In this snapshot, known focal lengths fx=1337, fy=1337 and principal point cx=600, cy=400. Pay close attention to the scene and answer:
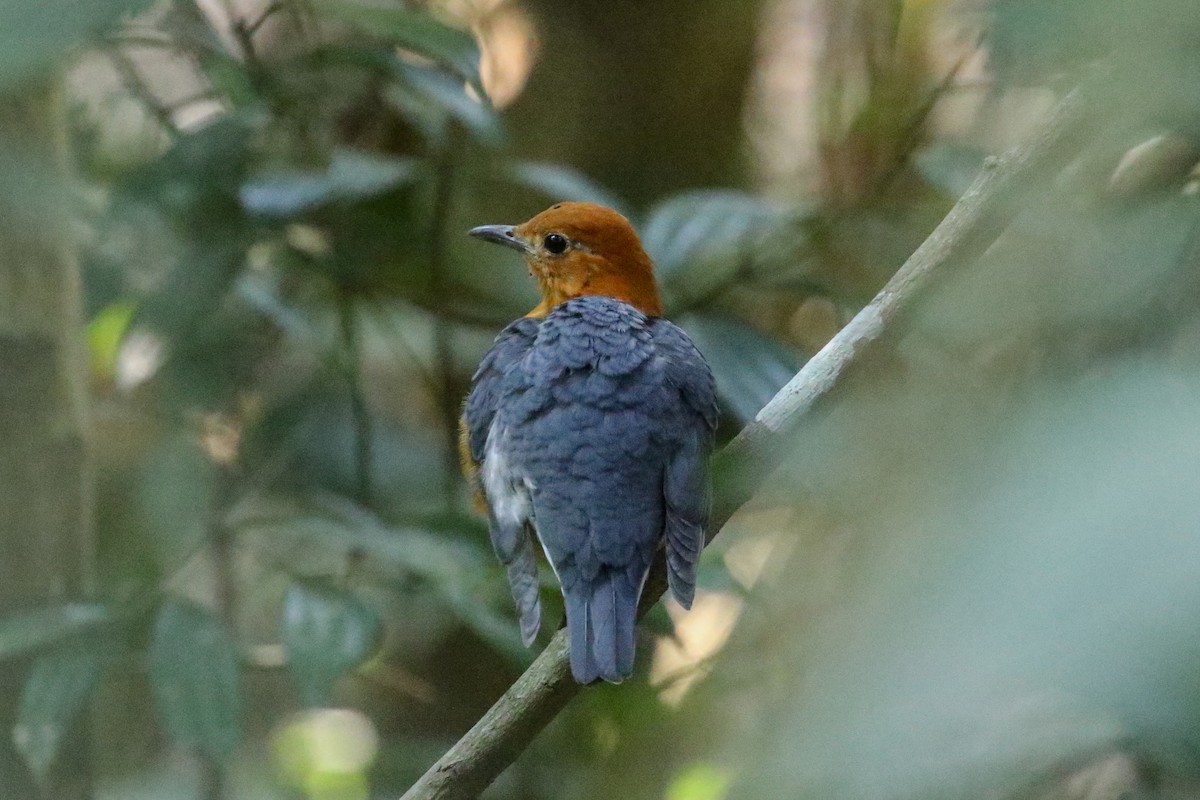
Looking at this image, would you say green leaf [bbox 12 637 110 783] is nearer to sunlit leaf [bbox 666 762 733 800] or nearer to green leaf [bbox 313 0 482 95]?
sunlit leaf [bbox 666 762 733 800]

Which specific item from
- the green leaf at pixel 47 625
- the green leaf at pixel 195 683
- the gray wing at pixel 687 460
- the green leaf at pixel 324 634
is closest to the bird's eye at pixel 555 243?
the gray wing at pixel 687 460

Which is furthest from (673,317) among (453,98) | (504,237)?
(453,98)

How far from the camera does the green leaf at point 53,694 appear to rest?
295cm

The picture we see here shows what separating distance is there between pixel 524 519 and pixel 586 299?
2.35 feet

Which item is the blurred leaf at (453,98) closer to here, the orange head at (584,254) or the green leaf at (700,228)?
the orange head at (584,254)

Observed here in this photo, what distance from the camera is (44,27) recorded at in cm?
115

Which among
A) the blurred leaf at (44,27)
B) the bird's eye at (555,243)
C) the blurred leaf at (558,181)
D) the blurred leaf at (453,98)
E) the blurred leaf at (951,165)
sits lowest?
the blurred leaf at (951,165)

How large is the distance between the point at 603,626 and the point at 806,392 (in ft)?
1.92

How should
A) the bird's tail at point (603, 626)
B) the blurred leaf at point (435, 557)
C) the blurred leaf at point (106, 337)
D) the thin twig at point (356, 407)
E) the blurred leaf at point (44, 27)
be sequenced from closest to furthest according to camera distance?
the blurred leaf at point (44, 27) < the bird's tail at point (603, 626) < the blurred leaf at point (435, 557) < the thin twig at point (356, 407) < the blurred leaf at point (106, 337)

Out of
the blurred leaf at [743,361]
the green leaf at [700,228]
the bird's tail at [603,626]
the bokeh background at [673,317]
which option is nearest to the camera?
the bokeh background at [673,317]

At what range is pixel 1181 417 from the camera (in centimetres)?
72

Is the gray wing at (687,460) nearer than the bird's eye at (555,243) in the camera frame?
Yes

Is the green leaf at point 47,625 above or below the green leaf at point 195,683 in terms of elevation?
above

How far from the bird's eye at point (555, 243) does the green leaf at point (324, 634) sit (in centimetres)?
114
